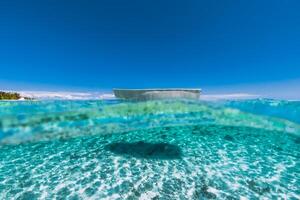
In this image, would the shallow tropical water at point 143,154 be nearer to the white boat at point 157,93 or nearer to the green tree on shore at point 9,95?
the white boat at point 157,93

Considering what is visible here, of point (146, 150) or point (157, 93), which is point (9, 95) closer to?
point (157, 93)

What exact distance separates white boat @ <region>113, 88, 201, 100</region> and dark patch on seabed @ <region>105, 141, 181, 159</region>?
14.0ft

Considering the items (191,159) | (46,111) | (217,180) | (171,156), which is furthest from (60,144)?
(217,180)

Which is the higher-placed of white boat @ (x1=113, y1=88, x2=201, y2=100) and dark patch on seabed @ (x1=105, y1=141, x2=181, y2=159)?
white boat @ (x1=113, y1=88, x2=201, y2=100)

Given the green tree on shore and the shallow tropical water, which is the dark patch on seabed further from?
the green tree on shore

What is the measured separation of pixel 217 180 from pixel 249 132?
35.7ft

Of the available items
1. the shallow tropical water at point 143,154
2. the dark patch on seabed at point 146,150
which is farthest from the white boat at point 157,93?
A: the dark patch on seabed at point 146,150

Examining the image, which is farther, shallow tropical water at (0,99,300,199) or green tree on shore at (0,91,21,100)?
green tree on shore at (0,91,21,100)

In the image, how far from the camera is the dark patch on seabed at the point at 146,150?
11039 mm

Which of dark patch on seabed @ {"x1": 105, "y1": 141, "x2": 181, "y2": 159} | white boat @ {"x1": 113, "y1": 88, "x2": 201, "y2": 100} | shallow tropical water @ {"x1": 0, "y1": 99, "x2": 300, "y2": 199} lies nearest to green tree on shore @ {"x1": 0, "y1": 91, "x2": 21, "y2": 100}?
white boat @ {"x1": 113, "y1": 88, "x2": 201, "y2": 100}

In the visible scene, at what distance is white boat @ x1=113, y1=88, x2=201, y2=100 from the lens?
1611 centimetres

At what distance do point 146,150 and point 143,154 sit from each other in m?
0.66

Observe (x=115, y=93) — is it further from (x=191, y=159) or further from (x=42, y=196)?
(x=42, y=196)

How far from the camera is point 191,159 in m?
10.8
